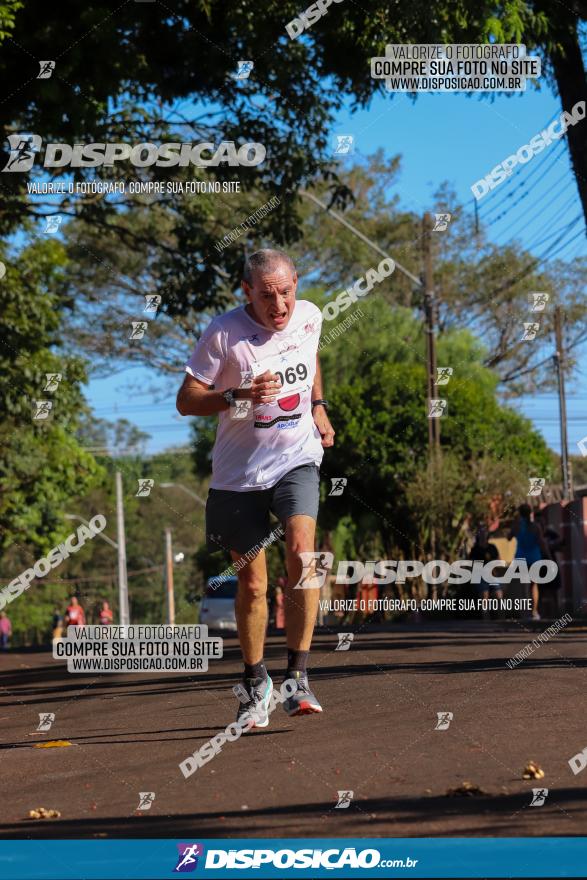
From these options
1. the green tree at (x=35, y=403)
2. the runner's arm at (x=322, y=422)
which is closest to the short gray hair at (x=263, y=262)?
the runner's arm at (x=322, y=422)

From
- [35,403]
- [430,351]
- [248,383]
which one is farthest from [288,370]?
[430,351]

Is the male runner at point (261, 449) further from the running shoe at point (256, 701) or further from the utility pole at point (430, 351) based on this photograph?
the utility pole at point (430, 351)

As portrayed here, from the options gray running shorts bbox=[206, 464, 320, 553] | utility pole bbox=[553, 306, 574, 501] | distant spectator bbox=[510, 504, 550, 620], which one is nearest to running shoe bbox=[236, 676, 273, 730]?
gray running shorts bbox=[206, 464, 320, 553]

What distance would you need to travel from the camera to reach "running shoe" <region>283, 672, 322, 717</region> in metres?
6.37

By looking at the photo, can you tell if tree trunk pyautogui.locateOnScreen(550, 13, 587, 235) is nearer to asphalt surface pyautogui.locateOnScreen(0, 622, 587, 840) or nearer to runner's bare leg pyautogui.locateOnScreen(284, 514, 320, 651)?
asphalt surface pyautogui.locateOnScreen(0, 622, 587, 840)

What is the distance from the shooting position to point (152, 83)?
51.8 ft

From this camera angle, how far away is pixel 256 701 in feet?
21.2

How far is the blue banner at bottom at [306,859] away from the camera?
3.59m

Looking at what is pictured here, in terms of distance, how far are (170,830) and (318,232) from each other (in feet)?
118

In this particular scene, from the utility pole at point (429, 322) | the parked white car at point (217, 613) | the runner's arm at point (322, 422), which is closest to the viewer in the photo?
the runner's arm at point (322, 422)

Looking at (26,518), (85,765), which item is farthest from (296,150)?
(26,518)

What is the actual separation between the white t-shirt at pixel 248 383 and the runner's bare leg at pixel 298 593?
0.24 metres

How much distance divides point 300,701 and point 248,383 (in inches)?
56.6

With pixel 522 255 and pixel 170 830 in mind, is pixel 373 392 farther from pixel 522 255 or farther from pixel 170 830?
pixel 170 830
